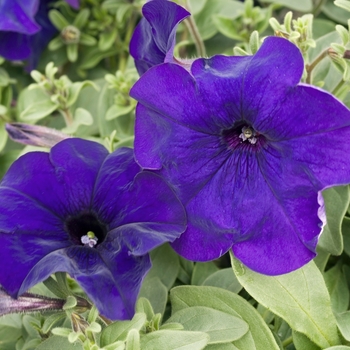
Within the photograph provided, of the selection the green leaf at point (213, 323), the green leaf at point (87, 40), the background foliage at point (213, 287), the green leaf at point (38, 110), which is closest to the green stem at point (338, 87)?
the background foliage at point (213, 287)

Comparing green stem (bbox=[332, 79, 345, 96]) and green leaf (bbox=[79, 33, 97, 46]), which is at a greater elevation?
green stem (bbox=[332, 79, 345, 96])

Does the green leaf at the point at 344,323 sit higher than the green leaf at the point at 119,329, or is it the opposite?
the green leaf at the point at 344,323

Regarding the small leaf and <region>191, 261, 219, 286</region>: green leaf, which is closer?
<region>191, 261, 219, 286</region>: green leaf

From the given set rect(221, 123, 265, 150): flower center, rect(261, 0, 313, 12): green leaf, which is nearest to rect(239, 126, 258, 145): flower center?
rect(221, 123, 265, 150): flower center

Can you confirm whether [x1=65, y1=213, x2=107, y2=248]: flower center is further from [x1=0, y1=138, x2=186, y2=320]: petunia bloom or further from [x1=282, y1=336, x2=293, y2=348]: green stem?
[x1=282, y1=336, x2=293, y2=348]: green stem

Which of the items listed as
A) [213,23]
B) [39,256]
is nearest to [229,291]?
[39,256]

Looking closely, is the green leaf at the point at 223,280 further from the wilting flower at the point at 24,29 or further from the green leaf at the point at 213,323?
the wilting flower at the point at 24,29
